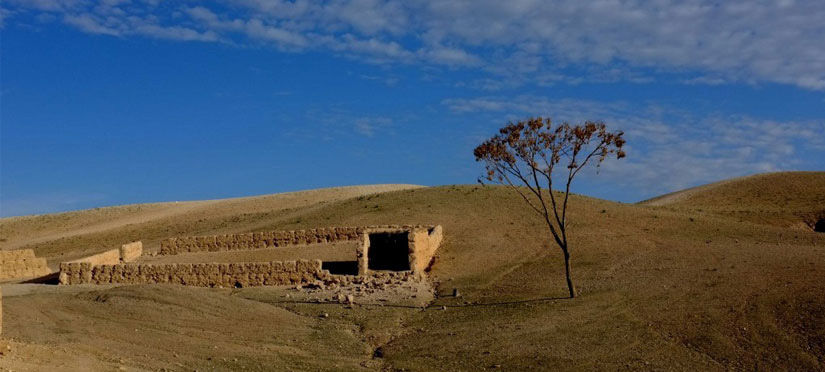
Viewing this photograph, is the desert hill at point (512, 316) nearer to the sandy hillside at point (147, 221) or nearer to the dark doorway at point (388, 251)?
the dark doorway at point (388, 251)

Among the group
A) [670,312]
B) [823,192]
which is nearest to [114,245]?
[670,312]

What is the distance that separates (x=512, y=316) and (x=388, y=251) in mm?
9577

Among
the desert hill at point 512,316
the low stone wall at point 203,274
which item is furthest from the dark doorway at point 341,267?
the desert hill at point 512,316

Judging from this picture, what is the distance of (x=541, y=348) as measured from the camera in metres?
16.8

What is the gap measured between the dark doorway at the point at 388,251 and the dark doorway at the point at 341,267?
1129 mm

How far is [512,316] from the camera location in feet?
66.1

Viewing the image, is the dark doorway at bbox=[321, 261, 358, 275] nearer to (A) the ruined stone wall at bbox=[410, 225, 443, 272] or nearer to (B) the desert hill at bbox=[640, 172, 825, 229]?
(A) the ruined stone wall at bbox=[410, 225, 443, 272]

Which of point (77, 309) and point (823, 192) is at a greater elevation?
point (823, 192)

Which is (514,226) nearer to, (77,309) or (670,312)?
(670,312)

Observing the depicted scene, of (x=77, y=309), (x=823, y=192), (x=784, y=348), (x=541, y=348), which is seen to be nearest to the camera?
(x=784, y=348)

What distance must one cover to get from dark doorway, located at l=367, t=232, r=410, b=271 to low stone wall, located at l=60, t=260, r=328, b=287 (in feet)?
11.9

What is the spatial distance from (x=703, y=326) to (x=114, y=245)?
1470 inches

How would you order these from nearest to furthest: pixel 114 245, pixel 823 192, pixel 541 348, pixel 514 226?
pixel 541 348, pixel 514 226, pixel 114 245, pixel 823 192

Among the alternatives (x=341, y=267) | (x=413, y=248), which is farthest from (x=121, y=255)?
(x=413, y=248)
